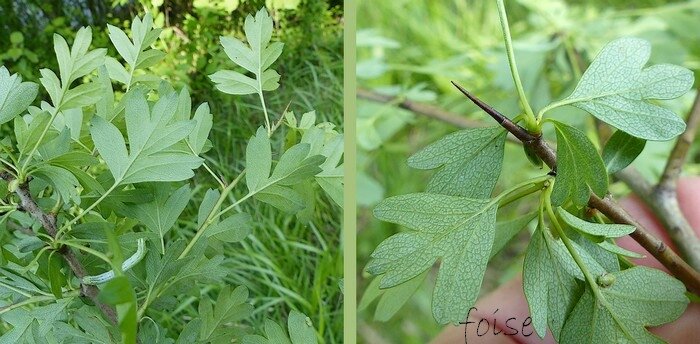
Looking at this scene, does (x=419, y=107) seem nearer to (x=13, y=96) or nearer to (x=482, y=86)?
(x=482, y=86)

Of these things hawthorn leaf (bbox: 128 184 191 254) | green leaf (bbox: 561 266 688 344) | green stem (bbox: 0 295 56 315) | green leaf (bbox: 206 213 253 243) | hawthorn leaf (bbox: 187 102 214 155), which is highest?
hawthorn leaf (bbox: 187 102 214 155)

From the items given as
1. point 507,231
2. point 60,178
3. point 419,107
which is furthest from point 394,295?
point 419,107

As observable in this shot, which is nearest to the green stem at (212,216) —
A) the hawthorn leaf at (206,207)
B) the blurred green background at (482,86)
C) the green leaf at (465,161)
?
the hawthorn leaf at (206,207)

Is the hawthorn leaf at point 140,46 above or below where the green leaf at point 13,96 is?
above

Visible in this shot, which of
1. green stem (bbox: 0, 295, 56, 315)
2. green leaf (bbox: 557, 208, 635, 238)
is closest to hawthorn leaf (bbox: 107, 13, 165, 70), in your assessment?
green stem (bbox: 0, 295, 56, 315)

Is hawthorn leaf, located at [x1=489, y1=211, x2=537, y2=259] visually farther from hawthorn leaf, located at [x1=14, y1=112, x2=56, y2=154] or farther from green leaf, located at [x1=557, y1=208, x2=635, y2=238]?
hawthorn leaf, located at [x1=14, y1=112, x2=56, y2=154]

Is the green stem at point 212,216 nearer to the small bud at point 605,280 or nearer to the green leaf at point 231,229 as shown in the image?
the green leaf at point 231,229
